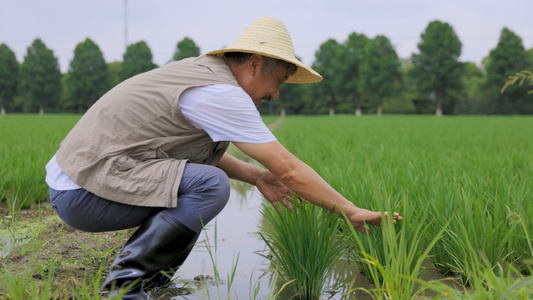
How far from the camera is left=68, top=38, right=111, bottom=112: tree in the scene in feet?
135

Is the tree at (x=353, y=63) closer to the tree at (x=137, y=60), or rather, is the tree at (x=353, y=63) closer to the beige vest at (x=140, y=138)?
the tree at (x=137, y=60)

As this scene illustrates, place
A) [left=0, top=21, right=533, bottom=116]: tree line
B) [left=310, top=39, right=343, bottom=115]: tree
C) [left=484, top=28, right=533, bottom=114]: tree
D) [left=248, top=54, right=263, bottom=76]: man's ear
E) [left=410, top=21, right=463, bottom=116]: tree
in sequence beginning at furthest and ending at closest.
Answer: [left=310, top=39, right=343, bottom=115]: tree, [left=484, top=28, right=533, bottom=114]: tree, [left=0, top=21, right=533, bottom=116]: tree line, [left=410, top=21, right=463, bottom=116]: tree, [left=248, top=54, right=263, bottom=76]: man's ear

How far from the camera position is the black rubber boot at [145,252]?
162 centimetres

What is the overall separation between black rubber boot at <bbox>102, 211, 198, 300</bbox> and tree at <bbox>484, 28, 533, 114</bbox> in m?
41.1

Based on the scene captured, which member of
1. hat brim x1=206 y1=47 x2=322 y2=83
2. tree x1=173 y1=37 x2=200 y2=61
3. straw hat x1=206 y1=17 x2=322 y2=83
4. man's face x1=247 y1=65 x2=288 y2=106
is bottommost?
man's face x1=247 y1=65 x2=288 y2=106

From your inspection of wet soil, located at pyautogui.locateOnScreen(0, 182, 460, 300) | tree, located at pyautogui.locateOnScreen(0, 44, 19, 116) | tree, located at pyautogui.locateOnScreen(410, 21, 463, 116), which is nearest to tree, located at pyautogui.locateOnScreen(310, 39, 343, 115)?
tree, located at pyautogui.locateOnScreen(410, 21, 463, 116)

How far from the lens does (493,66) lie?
38.9m

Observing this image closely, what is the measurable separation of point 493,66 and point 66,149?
43280 millimetres

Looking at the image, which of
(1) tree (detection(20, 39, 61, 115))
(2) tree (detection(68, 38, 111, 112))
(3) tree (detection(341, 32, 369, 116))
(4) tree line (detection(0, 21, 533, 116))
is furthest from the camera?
(3) tree (detection(341, 32, 369, 116))

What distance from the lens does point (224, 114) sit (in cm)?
160

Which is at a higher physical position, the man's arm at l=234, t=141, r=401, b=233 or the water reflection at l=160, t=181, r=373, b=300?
the man's arm at l=234, t=141, r=401, b=233

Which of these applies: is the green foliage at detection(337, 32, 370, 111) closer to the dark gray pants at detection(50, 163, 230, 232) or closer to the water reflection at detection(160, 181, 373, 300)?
the water reflection at detection(160, 181, 373, 300)

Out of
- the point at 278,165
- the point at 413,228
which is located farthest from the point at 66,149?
the point at 413,228

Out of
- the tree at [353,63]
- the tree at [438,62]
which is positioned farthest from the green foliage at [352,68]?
the tree at [438,62]
